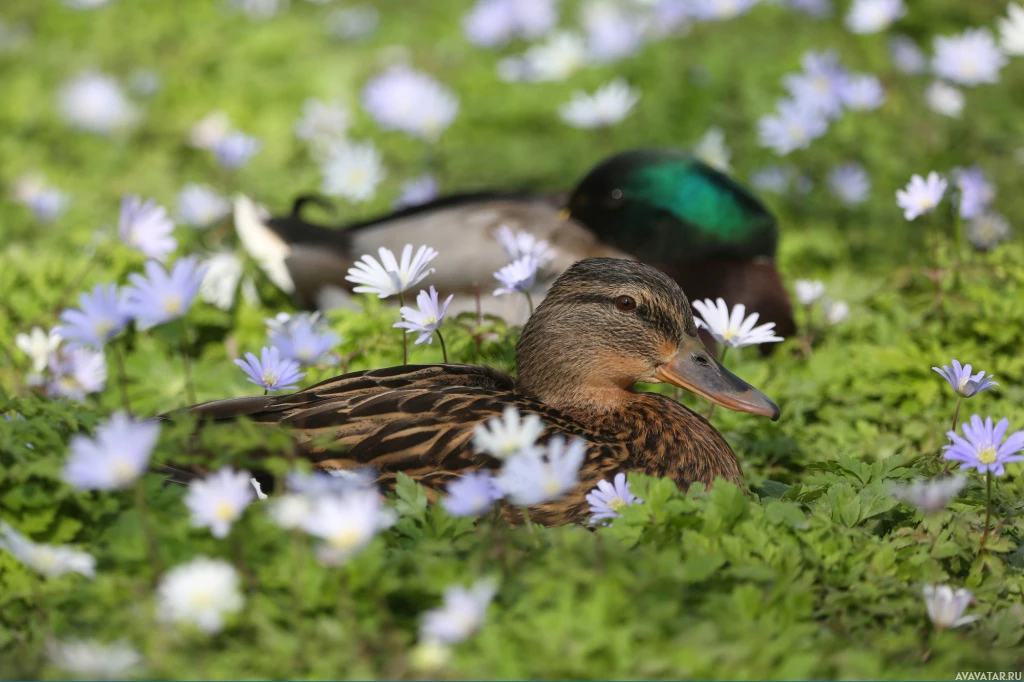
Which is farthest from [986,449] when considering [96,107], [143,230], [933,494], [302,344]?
[96,107]

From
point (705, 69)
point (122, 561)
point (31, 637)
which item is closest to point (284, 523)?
point (122, 561)

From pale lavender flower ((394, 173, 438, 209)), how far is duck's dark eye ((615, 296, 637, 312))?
2106 mm

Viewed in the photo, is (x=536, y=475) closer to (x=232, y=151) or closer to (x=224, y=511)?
(x=224, y=511)

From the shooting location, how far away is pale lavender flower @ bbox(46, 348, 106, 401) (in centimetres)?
337

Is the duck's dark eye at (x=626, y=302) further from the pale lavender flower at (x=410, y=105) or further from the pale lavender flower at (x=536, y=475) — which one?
the pale lavender flower at (x=410, y=105)

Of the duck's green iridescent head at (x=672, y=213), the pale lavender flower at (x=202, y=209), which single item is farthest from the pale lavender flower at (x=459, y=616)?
the pale lavender flower at (x=202, y=209)

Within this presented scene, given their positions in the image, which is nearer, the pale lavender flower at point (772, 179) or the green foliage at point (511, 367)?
the green foliage at point (511, 367)

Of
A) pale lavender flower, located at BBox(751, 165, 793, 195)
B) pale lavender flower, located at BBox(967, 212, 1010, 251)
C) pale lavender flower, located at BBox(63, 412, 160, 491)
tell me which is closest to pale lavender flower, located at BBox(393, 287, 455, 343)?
pale lavender flower, located at BBox(63, 412, 160, 491)

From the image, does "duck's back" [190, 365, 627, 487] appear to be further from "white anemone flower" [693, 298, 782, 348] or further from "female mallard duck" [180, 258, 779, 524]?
"white anemone flower" [693, 298, 782, 348]

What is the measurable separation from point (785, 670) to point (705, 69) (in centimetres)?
471

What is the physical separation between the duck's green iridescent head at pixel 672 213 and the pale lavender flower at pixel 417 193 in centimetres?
87

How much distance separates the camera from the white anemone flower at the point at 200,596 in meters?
2.02

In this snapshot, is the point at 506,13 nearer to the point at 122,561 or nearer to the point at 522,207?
the point at 522,207

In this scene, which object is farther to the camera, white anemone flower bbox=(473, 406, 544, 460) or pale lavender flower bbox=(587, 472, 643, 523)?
pale lavender flower bbox=(587, 472, 643, 523)
